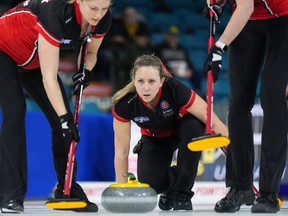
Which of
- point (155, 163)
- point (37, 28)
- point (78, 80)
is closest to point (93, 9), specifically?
point (37, 28)

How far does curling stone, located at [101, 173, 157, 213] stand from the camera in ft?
12.6

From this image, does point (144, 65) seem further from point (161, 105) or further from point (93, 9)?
point (93, 9)

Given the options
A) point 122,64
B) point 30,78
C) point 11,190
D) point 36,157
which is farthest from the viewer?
point 122,64

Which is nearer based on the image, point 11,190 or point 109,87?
point 11,190

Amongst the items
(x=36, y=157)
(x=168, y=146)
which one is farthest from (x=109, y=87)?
(x=168, y=146)

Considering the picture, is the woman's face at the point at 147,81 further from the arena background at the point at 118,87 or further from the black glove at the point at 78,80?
the arena background at the point at 118,87

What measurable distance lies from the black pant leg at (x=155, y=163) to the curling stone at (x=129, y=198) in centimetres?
94

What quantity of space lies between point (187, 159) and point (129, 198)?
816 mm

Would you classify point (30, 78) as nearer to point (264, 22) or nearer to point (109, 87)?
point (264, 22)

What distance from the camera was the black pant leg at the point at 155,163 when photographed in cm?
485

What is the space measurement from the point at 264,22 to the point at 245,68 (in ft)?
0.90

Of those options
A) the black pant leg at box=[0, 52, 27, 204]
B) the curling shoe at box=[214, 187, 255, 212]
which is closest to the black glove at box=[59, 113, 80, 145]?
the black pant leg at box=[0, 52, 27, 204]

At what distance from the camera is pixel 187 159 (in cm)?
455

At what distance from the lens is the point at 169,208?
4.61 meters
